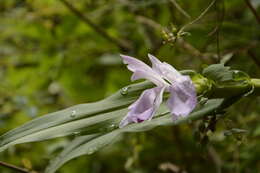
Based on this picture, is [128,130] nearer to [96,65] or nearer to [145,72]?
[145,72]

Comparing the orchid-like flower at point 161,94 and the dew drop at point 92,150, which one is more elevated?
the dew drop at point 92,150

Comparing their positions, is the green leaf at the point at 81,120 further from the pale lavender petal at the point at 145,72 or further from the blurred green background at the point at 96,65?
the blurred green background at the point at 96,65

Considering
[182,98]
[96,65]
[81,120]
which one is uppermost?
[96,65]

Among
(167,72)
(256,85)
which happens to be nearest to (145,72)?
(167,72)

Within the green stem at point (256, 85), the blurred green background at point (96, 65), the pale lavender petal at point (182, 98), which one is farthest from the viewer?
the blurred green background at point (96, 65)

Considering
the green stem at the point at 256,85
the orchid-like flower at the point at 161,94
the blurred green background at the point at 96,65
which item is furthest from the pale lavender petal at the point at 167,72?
the blurred green background at the point at 96,65

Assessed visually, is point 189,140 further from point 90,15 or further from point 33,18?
point 33,18

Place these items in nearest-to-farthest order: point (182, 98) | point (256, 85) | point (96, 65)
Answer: point (182, 98), point (256, 85), point (96, 65)
